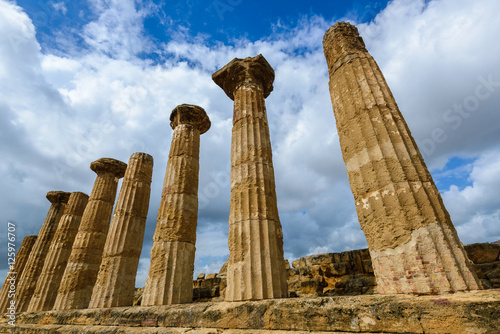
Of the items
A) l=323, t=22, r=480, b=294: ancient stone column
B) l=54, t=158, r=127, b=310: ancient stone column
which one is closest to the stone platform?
l=323, t=22, r=480, b=294: ancient stone column

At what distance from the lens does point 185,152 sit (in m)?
9.37

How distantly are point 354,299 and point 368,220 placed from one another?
4.11 ft

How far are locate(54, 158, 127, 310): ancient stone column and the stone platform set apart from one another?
5.19 metres

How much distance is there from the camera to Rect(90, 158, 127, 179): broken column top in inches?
499

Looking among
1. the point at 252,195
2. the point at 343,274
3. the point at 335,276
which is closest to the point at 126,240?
the point at 252,195

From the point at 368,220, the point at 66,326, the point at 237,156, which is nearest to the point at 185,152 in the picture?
the point at 237,156

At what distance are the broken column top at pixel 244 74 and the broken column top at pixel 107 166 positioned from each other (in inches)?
309

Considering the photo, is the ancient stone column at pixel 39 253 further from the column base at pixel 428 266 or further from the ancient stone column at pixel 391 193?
the column base at pixel 428 266

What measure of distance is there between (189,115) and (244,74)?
3296mm

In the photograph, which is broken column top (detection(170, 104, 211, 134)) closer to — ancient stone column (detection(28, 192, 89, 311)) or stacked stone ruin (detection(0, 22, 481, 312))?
stacked stone ruin (detection(0, 22, 481, 312))

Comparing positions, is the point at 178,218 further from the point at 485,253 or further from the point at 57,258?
the point at 485,253

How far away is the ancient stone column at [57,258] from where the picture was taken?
1159 cm

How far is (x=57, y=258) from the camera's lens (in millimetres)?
12609

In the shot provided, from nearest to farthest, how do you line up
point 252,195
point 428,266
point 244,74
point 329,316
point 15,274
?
point 428,266 < point 329,316 < point 252,195 < point 244,74 < point 15,274
